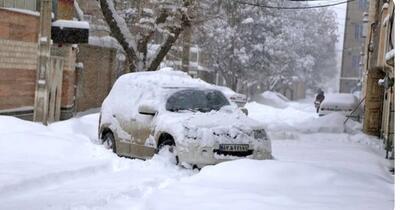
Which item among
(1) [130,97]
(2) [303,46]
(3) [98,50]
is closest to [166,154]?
(1) [130,97]

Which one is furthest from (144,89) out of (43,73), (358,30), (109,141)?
(358,30)

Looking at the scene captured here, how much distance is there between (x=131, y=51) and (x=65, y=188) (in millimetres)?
12868

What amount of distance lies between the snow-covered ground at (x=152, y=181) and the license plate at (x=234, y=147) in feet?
2.12

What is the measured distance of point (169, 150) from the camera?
414 inches

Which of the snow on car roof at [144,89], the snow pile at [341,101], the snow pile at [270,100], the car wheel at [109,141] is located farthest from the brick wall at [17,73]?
the snow pile at [270,100]

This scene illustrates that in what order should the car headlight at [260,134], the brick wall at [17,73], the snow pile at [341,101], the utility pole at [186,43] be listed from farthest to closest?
1. the snow pile at [341,101]
2. the utility pole at [186,43]
3. the brick wall at [17,73]
4. the car headlight at [260,134]

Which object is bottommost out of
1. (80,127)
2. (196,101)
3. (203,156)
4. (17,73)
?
(80,127)

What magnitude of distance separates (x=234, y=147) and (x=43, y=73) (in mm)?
7175

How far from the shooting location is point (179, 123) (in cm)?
1035

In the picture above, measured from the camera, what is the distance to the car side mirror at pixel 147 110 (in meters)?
11.2

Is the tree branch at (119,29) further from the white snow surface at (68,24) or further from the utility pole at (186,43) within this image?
the white snow surface at (68,24)

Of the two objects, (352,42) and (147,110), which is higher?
(352,42)

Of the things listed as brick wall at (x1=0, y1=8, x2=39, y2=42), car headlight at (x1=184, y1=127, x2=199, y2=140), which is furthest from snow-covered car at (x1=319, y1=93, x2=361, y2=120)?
car headlight at (x1=184, y1=127, x2=199, y2=140)

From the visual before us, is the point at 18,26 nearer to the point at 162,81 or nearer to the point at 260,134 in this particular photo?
the point at 162,81
